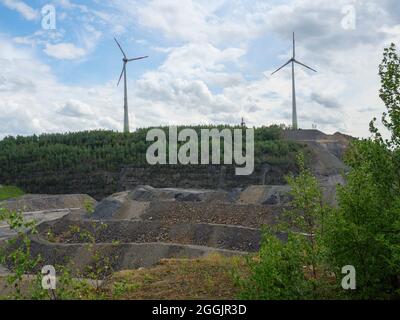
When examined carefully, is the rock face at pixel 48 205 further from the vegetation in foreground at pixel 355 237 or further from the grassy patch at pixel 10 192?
the vegetation in foreground at pixel 355 237

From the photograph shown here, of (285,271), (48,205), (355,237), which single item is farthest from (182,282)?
(48,205)

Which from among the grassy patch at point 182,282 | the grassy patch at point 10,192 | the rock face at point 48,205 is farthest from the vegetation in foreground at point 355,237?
the grassy patch at point 10,192

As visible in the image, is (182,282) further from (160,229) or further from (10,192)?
(10,192)

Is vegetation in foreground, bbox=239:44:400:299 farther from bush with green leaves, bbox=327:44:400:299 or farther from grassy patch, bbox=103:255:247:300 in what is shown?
grassy patch, bbox=103:255:247:300

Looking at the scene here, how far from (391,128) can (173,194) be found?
105ft

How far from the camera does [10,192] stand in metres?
64.2

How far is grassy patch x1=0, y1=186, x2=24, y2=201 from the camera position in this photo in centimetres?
6235

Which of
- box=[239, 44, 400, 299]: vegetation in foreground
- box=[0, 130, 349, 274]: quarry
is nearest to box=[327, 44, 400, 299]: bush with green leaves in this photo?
box=[239, 44, 400, 299]: vegetation in foreground

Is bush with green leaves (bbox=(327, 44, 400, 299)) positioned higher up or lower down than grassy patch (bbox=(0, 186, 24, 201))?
lower down

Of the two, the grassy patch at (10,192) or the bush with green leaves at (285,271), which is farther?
the grassy patch at (10,192)

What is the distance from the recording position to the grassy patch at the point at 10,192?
62.4m

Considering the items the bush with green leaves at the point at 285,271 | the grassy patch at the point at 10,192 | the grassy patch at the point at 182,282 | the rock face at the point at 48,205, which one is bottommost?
the grassy patch at the point at 182,282
